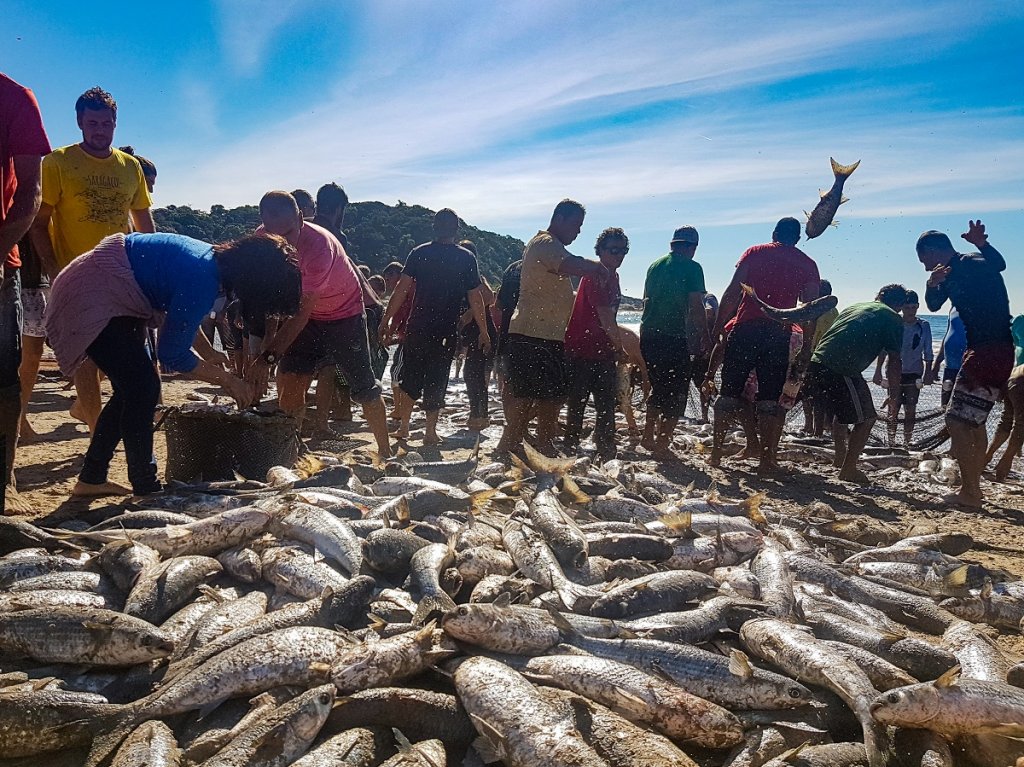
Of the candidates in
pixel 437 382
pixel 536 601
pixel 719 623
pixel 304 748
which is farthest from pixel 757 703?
pixel 437 382

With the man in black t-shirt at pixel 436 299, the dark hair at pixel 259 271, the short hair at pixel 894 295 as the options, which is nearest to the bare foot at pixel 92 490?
the dark hair at pixel 259 271

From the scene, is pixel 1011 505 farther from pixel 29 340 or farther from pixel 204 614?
pixel 29 340

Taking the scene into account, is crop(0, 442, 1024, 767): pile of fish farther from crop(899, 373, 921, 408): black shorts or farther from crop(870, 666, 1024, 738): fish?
crop(899, 373, 921, 408): black shorts

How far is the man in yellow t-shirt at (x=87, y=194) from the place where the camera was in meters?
5.50

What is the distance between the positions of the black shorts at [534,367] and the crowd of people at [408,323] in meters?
0.02

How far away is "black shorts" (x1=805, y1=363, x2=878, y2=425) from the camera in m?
7.88

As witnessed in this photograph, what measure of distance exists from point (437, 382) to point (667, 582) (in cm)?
477

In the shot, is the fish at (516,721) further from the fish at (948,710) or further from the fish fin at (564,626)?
the fish at (948,710)

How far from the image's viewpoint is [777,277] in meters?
7.73

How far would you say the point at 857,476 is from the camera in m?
8.23

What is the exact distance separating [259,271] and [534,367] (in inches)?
137

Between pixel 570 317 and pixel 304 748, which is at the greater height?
pixel 570 317

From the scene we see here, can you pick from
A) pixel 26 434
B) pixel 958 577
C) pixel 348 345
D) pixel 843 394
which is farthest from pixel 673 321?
pixel 26 434

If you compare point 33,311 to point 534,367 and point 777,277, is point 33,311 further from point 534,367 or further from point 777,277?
point 777,277
